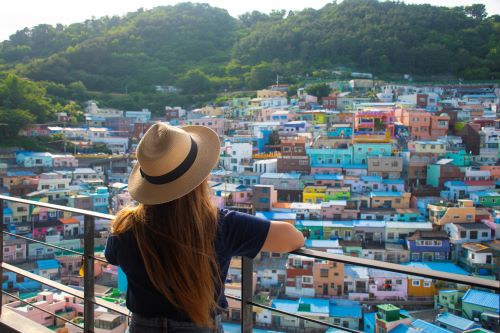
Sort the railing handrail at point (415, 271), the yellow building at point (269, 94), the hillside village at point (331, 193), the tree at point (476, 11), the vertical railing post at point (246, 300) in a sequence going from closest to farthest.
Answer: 1. the railing handrail at point (415, 271)
2. the vertical railing post at point (246, 300)
3. the hillside village at point (331, 193)
4. the yellow building at point (269, 94)
5. the tree at point (476, 11)

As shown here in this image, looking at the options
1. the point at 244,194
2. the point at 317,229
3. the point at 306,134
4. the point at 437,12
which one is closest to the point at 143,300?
the point at 317,229

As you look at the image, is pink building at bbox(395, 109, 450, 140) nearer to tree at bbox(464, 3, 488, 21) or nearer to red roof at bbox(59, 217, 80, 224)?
red roof at bbox(59, 217, 80, 224)

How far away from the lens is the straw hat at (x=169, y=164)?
0.76m

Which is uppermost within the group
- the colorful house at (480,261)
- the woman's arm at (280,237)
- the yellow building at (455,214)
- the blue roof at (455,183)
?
the woman's arm at (280,237)

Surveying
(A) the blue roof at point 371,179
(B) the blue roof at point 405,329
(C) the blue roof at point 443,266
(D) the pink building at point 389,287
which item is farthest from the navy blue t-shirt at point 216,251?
(A) the blue roof at point 371,179

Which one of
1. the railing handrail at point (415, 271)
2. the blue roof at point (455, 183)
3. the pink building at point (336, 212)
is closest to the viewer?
the railing handrail at point (415, 271)

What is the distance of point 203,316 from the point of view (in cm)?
77

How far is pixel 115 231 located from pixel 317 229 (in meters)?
10.9

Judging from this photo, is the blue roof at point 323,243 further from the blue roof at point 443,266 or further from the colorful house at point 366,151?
the colorful house at point 366,151

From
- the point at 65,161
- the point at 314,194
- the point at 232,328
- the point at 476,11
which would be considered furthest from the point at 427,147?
the point at 476,11

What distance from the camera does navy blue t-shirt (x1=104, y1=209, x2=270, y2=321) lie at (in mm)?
776

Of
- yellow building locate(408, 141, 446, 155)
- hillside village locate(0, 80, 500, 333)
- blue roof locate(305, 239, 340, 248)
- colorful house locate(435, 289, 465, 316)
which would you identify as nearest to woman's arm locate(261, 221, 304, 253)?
hillside village locate(0, 80, 500, 333)

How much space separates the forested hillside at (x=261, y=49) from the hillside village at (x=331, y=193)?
199 inches

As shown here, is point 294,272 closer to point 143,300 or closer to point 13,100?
point 143,300
